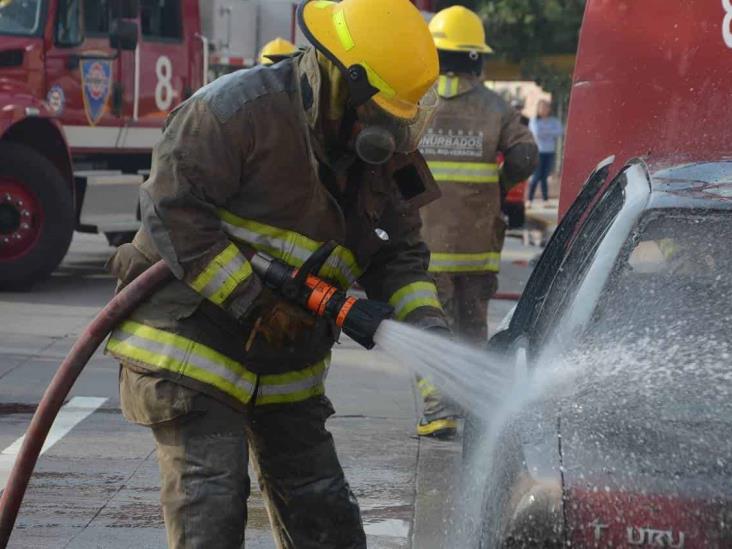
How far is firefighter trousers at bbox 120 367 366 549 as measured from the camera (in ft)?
12.5

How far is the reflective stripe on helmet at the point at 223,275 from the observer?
3.78 meters

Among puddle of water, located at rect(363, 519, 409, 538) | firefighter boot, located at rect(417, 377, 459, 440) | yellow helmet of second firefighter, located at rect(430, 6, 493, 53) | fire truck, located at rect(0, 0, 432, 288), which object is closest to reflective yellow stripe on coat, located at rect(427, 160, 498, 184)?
yellow helmet of second firefighter, located at rect(430, 6, 493, 53)

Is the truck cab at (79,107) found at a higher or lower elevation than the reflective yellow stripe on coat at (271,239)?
lower

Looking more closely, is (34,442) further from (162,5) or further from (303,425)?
(162,5)

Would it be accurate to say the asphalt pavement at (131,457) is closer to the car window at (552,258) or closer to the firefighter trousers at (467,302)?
the firefighter trousers at (467,302)

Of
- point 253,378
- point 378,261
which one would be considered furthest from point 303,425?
point 378,261

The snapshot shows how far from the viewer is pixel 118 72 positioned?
12.9 metres

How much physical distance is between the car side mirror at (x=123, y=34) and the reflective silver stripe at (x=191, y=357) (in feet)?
29.0

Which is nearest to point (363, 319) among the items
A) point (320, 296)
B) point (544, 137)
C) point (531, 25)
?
point (320, 296)

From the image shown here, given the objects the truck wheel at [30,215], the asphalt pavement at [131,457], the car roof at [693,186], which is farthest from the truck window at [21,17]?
the car roof at [693,186]

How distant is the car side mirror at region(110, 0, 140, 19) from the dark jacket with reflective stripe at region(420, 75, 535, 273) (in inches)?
229

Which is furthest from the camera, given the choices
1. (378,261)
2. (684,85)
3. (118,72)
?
(118,72)

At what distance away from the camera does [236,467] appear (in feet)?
12.6

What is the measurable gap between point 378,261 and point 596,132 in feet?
10.5
